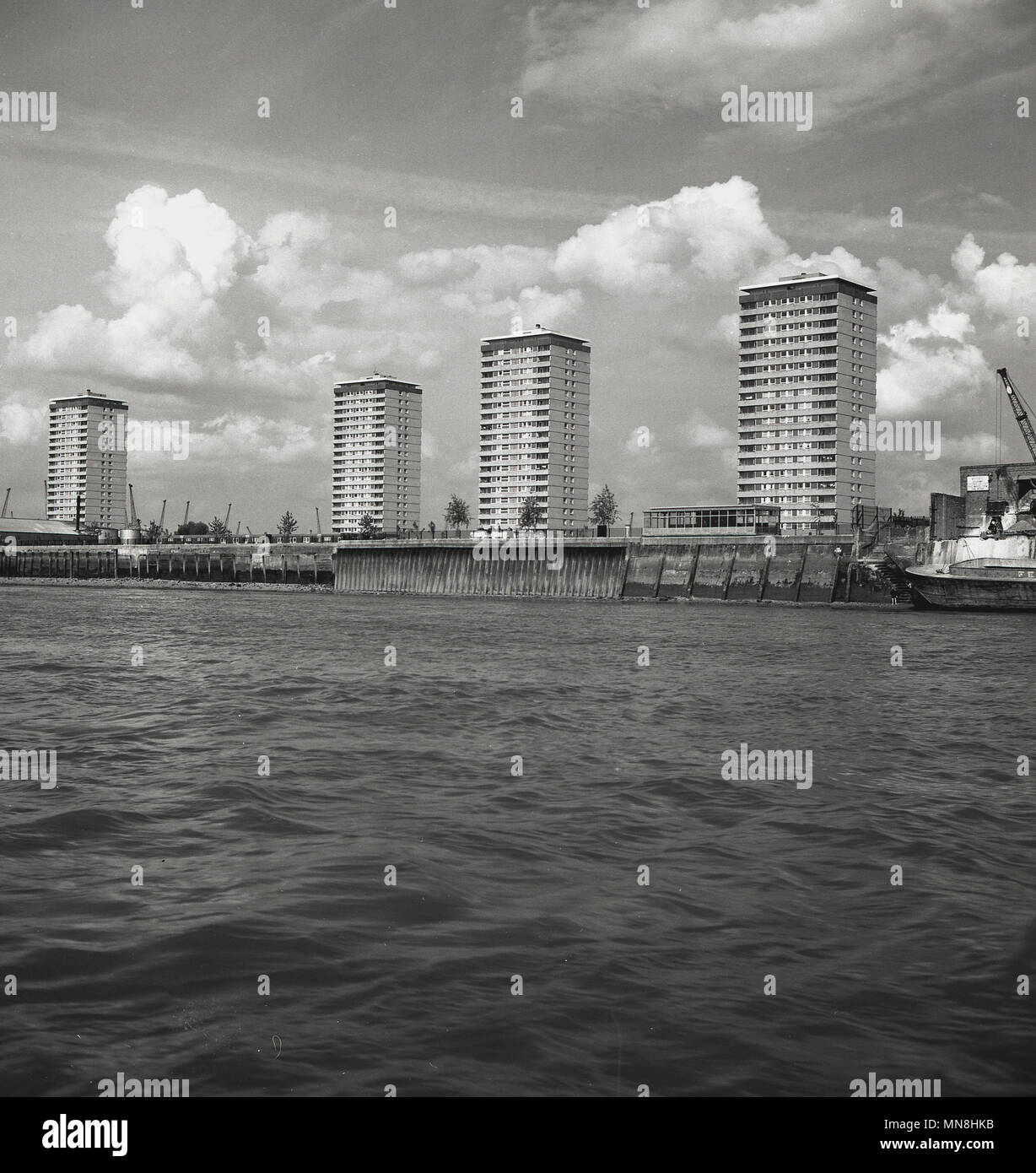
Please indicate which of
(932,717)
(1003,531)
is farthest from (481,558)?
(932,717)

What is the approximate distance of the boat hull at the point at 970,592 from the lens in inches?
2539

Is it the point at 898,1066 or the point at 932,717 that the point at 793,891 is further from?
the point at 932,717

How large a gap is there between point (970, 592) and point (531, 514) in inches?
4775

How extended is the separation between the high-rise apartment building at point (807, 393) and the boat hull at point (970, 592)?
94.8 metres

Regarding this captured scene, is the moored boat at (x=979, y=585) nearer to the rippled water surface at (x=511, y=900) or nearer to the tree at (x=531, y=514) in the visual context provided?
the rippled water surface at (x=511, y=900)

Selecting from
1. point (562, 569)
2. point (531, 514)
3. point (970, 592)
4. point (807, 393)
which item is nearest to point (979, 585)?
point (970, 592)

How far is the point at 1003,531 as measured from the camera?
7062cm

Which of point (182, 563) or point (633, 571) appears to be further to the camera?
point (182, 563)

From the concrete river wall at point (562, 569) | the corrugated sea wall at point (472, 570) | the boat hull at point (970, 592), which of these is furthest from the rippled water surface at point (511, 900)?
the corrugated sea wall at point (472, 570)

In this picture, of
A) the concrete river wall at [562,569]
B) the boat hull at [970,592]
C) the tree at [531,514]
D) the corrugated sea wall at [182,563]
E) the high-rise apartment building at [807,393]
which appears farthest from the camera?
the tree at [531,514]

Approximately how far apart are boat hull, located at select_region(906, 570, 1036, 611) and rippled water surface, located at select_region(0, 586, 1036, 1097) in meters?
49.3

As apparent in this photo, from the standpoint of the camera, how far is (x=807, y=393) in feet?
549

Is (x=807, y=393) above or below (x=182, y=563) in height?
above

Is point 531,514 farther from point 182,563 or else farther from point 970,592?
point 970,592
